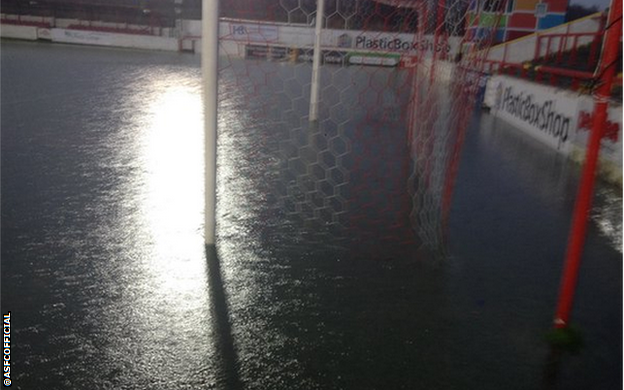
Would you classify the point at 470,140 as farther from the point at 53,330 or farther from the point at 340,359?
the point at 53,330

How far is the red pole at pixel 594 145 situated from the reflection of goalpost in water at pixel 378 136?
1259 millimetres

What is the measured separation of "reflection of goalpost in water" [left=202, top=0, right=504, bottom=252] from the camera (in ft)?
13.5

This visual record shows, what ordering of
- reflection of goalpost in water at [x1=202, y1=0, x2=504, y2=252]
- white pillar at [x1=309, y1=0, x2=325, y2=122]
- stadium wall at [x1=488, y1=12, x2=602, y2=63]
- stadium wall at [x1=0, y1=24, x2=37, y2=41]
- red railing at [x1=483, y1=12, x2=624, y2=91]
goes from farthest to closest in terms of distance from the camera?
stadium wall at [x1=0, y1=24, x2=37, y2=41] < stadium wall at [x1=488, y1=12, x2=602, y2=63] < red railing at [x1=483, y1=12, x2=624, y2=91] < white pillar at [x1=309, y1=0, x2=325, y2=122] < reflection of goalpost in water at [x1=202, y1=0, x2=504, y2=252]

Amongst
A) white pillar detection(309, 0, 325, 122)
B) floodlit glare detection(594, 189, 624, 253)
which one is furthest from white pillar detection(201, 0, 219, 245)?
white pillar detection(309, 0, 325, 122)

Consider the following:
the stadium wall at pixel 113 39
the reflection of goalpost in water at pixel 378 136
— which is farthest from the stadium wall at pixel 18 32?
the reflection of goalpost in water at pixel 378 136

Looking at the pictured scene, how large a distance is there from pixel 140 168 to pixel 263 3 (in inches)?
86.0

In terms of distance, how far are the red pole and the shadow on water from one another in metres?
1.78

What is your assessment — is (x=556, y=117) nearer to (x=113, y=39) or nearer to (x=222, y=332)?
(x=222, y=332)

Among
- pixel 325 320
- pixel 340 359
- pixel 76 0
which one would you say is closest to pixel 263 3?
pixel 325 320

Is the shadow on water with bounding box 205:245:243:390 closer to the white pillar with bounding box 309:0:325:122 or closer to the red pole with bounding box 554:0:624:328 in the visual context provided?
the red pole with bounding box 554:0:624:328

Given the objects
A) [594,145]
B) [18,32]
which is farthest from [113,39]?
[594,145]

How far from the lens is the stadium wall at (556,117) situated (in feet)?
21.7

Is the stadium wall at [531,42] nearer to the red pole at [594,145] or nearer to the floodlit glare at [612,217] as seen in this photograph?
the floodlit glare at [612,217]

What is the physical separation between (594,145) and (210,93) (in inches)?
90.8
